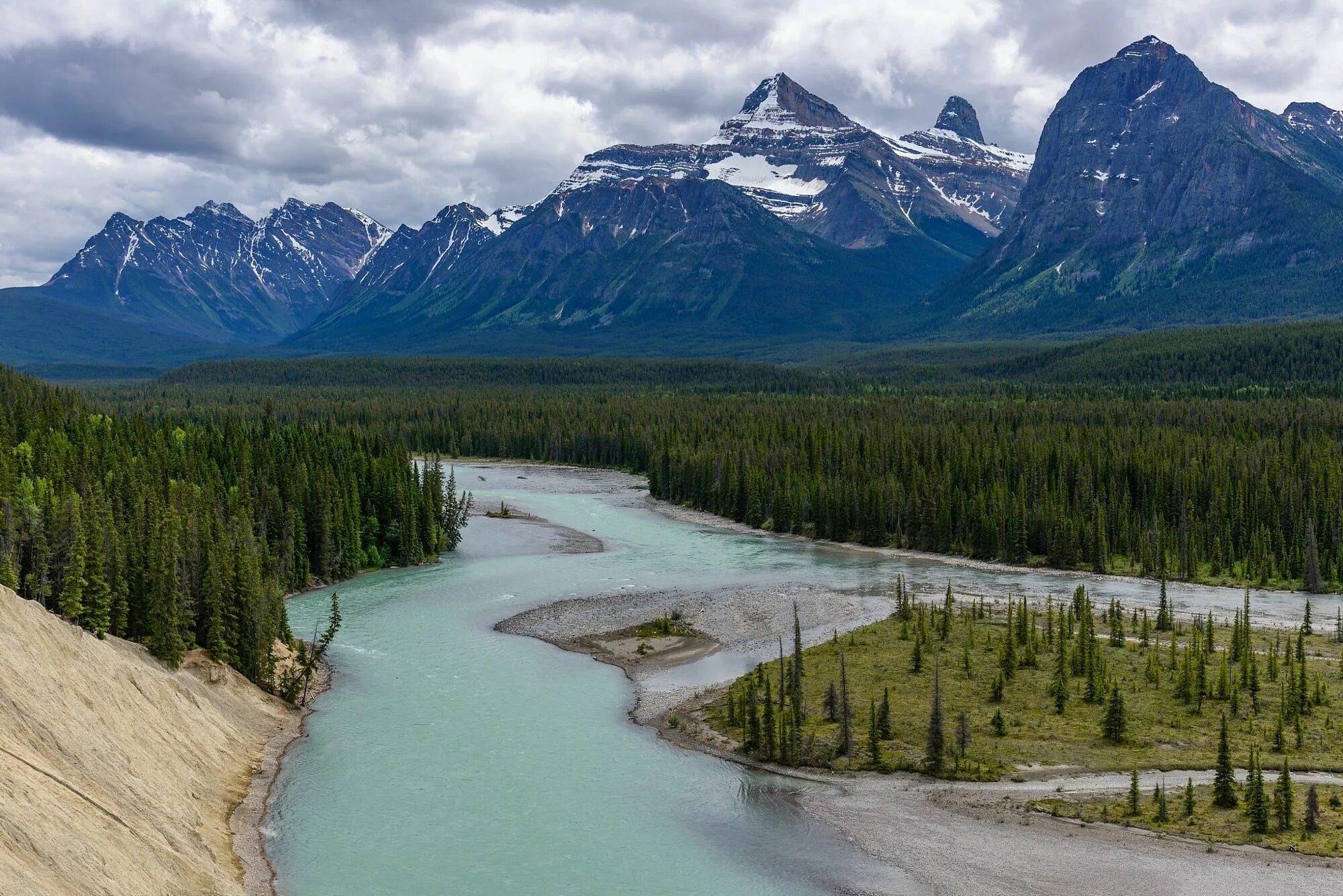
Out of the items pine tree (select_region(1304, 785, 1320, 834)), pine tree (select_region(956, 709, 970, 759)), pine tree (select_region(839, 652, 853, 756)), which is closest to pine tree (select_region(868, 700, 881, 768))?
pine tree (select_region(839, 652, 853, 756))

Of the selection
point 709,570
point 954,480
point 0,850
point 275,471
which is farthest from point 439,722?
point 954,480

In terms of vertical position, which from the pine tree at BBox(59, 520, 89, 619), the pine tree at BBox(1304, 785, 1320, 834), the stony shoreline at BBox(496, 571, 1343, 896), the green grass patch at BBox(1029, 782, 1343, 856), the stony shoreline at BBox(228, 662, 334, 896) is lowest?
the stony shoreline at BBox(228, 662, 334, 896)

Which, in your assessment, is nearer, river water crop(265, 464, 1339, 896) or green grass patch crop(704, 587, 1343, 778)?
river water crop(265, 464, 1339, 896)

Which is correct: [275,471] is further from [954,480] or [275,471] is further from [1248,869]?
[1248,869]

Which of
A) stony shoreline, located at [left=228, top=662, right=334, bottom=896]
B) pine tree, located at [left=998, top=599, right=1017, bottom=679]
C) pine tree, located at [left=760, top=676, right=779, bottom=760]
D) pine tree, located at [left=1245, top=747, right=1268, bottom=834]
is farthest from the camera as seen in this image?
pine tree, located at [left=998, top=599, right=1017, bottom=679]

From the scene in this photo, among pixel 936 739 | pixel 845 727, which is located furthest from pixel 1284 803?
pixel 845 727

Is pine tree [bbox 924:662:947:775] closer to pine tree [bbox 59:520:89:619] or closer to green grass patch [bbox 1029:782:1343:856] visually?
green grass patch [bbox 1029:782:1343:856]

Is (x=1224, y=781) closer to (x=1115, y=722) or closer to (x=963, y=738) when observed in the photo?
(x=1115, y=722)
